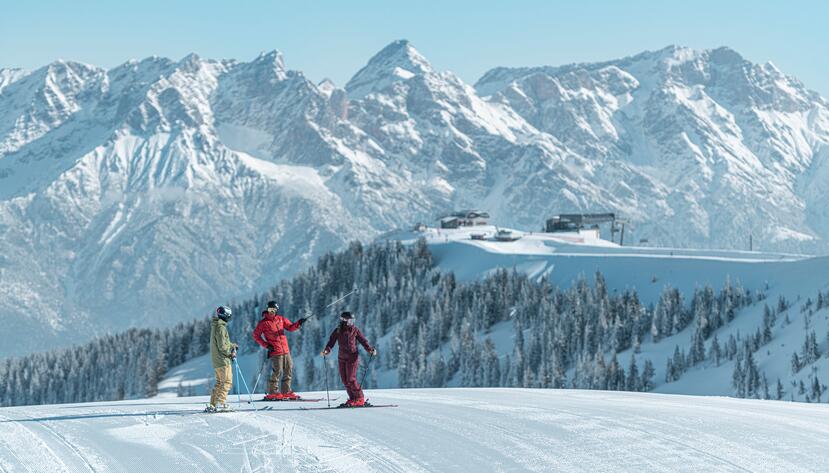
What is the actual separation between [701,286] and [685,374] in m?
25.7

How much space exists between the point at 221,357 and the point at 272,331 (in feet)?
9.50

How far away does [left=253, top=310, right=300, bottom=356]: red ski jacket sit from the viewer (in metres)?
30.8

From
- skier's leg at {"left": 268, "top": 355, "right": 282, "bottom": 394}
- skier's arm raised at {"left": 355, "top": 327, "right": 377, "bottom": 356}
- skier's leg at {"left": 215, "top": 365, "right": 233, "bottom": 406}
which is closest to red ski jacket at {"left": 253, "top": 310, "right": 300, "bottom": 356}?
skier's leg at {"left": 268, "top": 355, "right": 282, "bottom": 394}

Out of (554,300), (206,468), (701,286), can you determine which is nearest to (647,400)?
(206,468)

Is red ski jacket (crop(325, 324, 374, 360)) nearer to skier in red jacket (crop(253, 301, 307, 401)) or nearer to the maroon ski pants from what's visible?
the maroon ski pants

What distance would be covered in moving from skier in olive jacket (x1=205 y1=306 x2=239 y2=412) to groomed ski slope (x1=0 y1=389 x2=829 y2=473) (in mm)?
675

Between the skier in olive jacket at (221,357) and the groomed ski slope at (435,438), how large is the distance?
68cm

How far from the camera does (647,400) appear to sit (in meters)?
30.8

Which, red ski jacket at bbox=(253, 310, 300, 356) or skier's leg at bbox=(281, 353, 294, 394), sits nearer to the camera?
red ski jacket at bbox=(253, 310, 300, 356)

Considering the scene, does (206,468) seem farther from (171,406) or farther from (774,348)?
(774,348)

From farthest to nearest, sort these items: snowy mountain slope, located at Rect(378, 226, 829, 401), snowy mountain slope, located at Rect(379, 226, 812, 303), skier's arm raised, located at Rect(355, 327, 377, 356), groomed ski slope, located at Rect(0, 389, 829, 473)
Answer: snowy mountain slope, located at Rect(379, 226, 812, 303)
snowy mountain slope, located at Rect(378, 226, 829, 401)
skier's arm raised, located at Rect(355, 327, 377, 356)
groomed ski slope, located at Rect(0, 389, 829, 473)

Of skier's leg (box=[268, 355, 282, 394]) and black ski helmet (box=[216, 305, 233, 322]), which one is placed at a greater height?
black ski helmet (box=[216, 305, 233, 322])

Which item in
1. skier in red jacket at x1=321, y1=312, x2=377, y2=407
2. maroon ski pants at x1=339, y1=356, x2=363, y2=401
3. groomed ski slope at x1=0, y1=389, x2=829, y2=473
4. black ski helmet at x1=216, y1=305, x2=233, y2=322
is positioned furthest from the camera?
skier in red jacket at x1=321, y1=312, x2=377, y2=407

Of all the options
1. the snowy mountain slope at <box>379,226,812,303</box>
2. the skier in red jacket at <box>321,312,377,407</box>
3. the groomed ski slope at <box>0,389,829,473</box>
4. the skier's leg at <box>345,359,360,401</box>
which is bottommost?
the groomed ski slope at <box>0,389,829,473</box>
